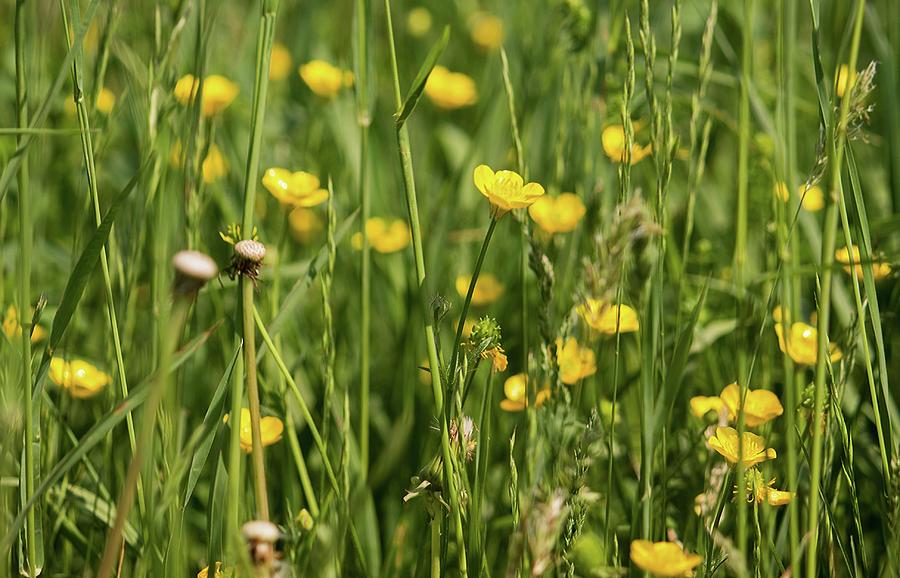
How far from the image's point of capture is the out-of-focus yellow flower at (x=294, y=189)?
137 centimetres

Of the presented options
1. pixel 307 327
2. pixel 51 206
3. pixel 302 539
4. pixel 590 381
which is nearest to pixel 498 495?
pixel 590 381

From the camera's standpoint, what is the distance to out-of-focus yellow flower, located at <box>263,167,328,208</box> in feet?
4.50

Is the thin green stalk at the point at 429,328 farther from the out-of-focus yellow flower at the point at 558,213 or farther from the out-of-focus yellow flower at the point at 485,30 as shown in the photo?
the out-of-focus yellow flower at the point at 485,30

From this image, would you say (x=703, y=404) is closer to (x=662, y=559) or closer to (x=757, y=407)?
(x=757, y=407)

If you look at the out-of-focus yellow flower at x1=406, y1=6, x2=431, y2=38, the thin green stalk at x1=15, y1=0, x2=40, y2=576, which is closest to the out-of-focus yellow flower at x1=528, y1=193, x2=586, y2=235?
the thin green stalk at x1=15, y1=0, x2=40, y2=576

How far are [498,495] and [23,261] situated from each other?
75cm

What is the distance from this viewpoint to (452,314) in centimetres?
180

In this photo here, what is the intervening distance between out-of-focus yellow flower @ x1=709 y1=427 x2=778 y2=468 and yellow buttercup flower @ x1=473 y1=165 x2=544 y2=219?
315 mm

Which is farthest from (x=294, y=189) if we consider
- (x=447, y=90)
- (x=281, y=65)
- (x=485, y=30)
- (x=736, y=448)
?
(x=485, y=30)

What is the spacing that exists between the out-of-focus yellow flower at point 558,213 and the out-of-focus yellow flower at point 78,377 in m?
0.69

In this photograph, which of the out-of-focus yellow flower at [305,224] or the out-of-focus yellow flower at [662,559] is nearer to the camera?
the out-of-focus yellow flower at [662,559]

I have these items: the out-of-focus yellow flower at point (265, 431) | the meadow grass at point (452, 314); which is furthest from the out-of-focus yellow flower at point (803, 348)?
the out-of-focus yellow flower at point (265, 431)

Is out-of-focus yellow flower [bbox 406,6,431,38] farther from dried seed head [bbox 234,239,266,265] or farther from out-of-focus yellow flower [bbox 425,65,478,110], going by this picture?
dried seed head [bbox 234,239,266,265]

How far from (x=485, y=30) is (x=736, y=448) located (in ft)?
6.79
